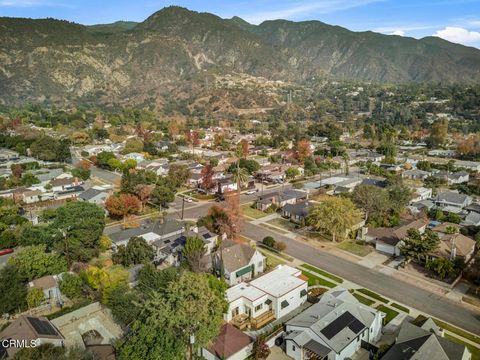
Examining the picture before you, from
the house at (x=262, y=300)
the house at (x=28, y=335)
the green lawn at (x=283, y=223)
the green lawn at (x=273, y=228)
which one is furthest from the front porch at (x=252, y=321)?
the green lawn at (x=283, y=223)

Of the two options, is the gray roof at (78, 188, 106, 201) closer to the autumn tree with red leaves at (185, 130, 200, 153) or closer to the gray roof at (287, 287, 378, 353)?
the gray roof at (287, 287, 378, 353)

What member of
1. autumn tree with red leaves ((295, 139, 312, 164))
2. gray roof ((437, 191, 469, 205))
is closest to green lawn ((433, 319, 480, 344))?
gray roof ((437, 191, 469, 205))

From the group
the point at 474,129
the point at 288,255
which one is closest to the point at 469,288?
the point at 288,255

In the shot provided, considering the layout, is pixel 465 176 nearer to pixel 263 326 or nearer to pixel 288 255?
pixel 288 255

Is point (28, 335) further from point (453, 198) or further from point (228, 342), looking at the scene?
point (453, 198)

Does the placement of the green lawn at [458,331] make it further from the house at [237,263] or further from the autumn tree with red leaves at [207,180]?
the autumn tree with red leaves at [207,180]

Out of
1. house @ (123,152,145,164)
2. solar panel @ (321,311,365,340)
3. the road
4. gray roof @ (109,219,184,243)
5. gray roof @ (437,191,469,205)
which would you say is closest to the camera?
solar panel @ (321,311,365,340)

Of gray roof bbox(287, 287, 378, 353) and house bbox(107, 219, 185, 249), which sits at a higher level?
gray roof bbox(287, 287, 378, 353)
